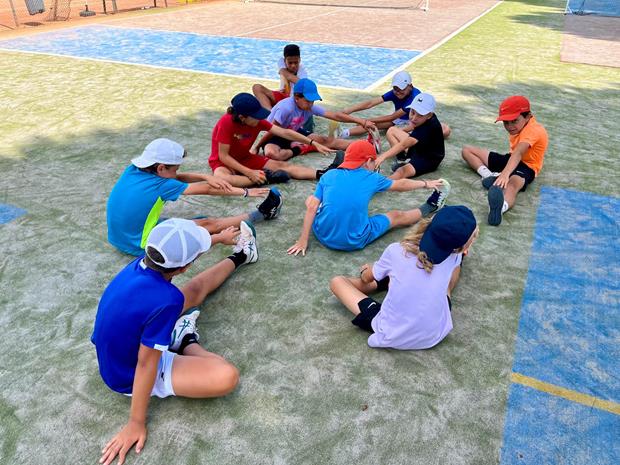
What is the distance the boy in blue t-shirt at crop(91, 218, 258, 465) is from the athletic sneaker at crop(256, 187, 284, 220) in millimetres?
2238

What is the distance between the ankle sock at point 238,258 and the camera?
4320 millimetres

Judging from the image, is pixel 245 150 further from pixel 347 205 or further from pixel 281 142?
pixel 347 205

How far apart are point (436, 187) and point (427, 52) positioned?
9.65 meters

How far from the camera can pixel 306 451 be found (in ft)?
9.30

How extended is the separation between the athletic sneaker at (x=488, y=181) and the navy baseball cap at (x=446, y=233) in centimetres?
293

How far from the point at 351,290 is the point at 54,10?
70.3ft

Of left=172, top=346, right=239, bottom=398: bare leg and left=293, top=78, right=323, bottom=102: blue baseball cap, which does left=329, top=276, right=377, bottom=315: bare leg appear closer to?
left=172, top=346, right=239, bottom=398: bare leg

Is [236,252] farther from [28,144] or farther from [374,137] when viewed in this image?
[28,144]

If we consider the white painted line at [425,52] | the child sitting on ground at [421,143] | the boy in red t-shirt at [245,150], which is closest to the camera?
the boy in red t-shirt at [245,150]

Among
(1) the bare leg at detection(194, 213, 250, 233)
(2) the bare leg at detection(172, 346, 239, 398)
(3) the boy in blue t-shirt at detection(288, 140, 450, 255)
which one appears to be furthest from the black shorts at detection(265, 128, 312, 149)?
(2) the bare leg at detection(172, 346, 239, 398)

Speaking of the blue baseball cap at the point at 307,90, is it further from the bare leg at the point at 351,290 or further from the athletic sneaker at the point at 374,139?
the bare leg at the point at 351,290

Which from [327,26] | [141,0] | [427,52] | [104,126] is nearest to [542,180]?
[104,126]

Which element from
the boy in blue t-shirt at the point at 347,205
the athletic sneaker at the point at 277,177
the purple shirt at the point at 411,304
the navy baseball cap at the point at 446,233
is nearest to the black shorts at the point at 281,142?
the athletic sneaker at the point at 277,177

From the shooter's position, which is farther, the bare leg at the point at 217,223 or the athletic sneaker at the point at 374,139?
the athletic sneaker at the point at 374,139
